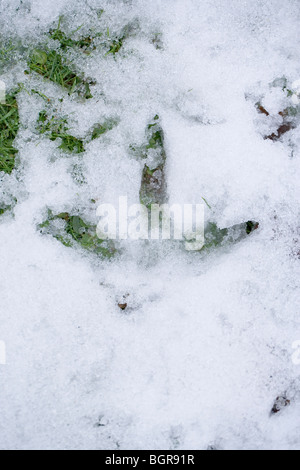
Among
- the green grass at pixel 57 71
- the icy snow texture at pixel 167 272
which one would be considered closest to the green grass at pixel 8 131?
the icy snow texture at pixel 167 272

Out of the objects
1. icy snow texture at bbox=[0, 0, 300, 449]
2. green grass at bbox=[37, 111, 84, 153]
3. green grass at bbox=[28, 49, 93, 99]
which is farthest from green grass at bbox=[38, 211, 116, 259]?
green grass at bbox=[28, 49, 93, 99]

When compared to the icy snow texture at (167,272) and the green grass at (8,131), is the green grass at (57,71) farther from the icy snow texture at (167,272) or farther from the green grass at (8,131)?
the green grass at (8,131)

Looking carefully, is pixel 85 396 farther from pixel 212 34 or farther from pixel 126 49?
pixel 212 34

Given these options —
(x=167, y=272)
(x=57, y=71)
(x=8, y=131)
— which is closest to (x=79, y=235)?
(x=167, y=272)

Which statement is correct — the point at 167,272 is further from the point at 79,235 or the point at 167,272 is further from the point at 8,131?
the point at 8,131

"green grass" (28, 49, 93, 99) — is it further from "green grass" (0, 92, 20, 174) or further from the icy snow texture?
"green grass" (0, 92, 20, 174)
